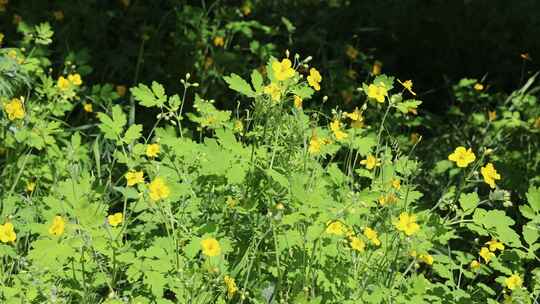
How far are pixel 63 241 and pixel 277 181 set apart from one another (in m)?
0.55

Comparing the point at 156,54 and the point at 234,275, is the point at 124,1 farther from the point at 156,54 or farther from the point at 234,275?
the point at 234,275

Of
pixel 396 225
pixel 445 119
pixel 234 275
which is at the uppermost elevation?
pixel 396 225

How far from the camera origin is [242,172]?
1.97 metres

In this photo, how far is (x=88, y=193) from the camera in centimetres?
213

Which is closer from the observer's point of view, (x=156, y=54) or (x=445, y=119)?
(x=156, y=54)

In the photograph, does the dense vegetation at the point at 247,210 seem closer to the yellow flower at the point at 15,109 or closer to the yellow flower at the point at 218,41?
the yellow flower at the point at 15,109

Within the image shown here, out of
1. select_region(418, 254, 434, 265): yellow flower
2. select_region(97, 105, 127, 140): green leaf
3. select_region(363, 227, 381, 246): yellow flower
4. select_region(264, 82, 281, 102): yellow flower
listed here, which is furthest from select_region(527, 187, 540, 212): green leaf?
select_region(97, 105, 127, 140): green leaf

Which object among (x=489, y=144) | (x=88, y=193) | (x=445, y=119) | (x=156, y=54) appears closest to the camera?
(x=88, y=193)

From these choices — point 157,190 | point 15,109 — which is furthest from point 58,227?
point 15,109

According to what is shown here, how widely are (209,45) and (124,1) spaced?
518 millimetres

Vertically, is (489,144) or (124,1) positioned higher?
(124,1)

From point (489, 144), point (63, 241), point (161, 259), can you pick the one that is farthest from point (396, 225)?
point (489, 144)

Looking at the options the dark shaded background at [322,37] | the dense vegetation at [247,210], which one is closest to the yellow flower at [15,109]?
the dense vegetation at [247,210]

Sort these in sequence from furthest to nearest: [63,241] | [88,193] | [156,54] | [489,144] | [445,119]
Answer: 1. [445,119]
2. [156,54]
3. [489,144]
4. [88,193]
5. [63,241]
